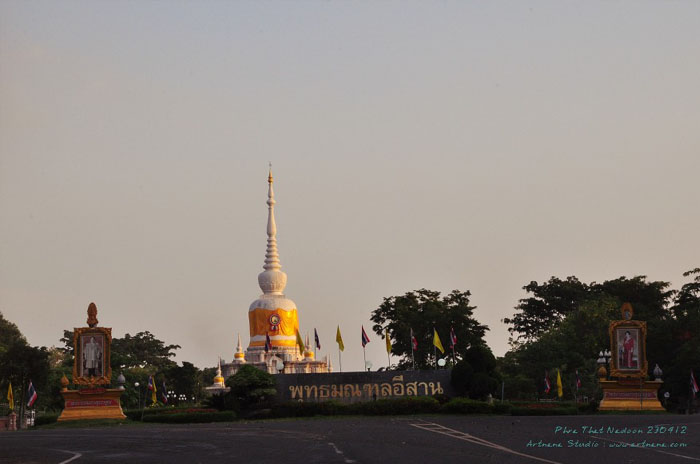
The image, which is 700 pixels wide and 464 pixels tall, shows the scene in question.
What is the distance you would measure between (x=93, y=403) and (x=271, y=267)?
5533 centimetres

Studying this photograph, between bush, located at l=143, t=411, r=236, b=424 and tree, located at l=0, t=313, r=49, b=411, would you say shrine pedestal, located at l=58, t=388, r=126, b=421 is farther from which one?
tree, located at l=0, t=313, r=49, b=411

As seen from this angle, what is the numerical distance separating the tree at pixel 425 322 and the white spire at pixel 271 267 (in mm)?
19355

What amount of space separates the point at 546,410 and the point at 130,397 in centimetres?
4993

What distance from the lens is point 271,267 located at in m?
108

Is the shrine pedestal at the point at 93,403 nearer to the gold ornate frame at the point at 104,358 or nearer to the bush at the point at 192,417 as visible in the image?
the gold ornate frame at the point at 104,358

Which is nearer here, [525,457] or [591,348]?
[525,457]

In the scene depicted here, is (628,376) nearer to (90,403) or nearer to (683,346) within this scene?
(683,346)

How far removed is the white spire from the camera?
107 meters

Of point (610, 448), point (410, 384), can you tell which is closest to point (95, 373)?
point (410, 384)

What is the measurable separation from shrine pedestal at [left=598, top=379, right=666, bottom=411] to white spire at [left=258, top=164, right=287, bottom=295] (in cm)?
5663

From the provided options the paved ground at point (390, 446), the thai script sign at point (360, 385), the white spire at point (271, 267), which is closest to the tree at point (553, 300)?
the white spire at point (271, 267)

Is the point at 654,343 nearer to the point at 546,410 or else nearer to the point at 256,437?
the point at 546,410

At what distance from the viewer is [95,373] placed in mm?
53719

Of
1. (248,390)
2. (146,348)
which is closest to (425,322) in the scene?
(248,390)
